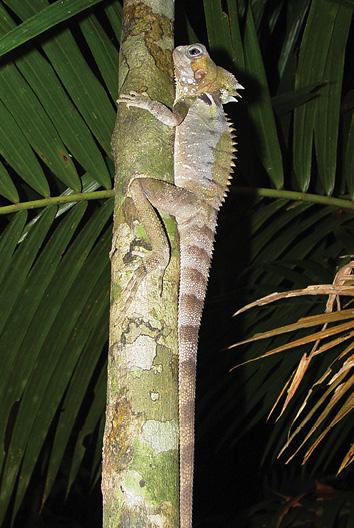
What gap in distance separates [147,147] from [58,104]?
74 centimetres

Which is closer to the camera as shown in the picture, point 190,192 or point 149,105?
point 149,105

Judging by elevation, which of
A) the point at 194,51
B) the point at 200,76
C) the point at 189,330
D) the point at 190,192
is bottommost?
the point at 189,330

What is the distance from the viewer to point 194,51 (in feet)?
8.14

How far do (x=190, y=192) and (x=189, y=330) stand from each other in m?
0.62

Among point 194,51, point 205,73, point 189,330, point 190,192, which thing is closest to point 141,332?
point 189,330

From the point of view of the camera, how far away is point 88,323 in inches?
86.7

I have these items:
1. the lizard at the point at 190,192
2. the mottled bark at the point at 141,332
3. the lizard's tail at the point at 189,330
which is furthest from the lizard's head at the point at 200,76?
the lizard's tail at the point at 189,330

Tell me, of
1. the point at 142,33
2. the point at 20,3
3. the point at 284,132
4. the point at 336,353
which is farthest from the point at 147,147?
the point at 336,353

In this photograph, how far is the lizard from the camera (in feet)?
5.46

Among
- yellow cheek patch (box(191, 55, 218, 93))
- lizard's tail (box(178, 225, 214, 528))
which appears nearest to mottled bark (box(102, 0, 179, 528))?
lizard's tail (box(178, 225, 214, 528))

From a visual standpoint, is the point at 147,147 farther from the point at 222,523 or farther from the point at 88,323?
the point at 222,523

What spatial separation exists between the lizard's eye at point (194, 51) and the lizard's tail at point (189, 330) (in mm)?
765

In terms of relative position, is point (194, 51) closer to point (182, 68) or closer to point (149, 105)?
point (182, 68)

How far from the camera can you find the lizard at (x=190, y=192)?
5.46ft
